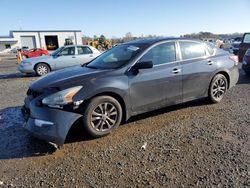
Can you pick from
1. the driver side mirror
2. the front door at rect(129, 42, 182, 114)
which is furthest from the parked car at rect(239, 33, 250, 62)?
the driver side mirror

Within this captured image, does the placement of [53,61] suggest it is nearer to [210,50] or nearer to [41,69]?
[41,69]

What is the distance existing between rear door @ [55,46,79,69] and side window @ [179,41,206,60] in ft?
25.1

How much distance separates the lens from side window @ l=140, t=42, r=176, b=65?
14.9 ft

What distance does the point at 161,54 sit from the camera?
4.72 meters

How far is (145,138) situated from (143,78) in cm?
111

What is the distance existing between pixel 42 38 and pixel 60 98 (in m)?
51.7

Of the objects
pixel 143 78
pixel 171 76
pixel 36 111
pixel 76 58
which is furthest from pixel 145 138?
pixel 76 58

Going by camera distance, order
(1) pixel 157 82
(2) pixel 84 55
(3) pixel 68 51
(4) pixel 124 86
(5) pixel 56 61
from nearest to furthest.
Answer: (4) pixel 124 86, (1) pixel 157 82, (5) pixel 56 61, (3) pixel 68 51, (2) pixel 84 55

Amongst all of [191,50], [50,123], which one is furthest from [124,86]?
[191,50]

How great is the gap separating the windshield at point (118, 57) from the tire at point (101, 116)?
29.9 inches

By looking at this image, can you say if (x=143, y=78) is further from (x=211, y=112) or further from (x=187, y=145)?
(x=211, y=112)

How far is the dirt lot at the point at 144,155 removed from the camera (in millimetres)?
2877

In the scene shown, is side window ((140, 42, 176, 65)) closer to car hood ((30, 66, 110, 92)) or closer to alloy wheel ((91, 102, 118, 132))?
car hood ((30, 66, 110, 92))

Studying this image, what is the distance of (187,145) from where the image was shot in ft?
12.1
